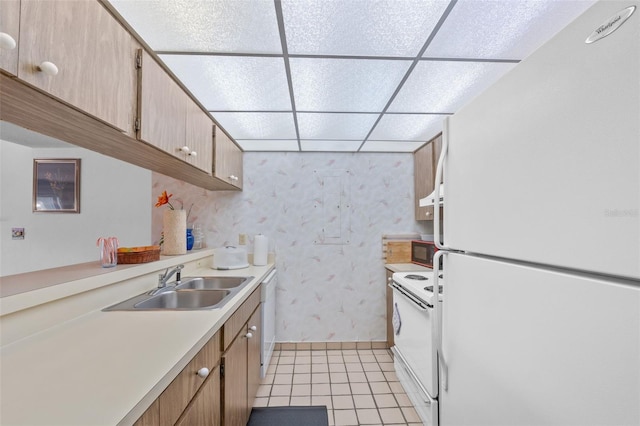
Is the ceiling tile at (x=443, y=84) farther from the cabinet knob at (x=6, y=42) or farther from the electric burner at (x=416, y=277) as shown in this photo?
the cabinet knob at (x=6, y=42)

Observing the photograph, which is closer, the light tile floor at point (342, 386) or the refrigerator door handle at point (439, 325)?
the refrigerator door handle at point (439, 325)

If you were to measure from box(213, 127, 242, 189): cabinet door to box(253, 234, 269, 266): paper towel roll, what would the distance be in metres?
0.60

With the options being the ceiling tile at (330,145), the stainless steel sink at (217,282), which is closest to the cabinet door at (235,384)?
the stainless steel sink at (217,282)

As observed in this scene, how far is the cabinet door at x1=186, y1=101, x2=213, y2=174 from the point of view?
5.41ft

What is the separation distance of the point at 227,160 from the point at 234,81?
3.02 feet

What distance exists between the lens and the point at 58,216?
260 centimetres

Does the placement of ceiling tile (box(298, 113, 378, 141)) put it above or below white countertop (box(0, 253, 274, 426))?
above

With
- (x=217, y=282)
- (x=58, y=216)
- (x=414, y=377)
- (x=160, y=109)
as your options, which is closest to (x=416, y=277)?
(x=414, y=377)

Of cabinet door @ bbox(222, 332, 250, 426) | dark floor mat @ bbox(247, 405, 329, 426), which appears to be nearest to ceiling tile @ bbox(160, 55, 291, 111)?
cabinet door @ bbox(222, 332, 250, 426)

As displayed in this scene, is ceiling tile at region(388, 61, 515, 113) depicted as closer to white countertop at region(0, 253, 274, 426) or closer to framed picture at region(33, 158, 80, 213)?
white countertop at region(0, 253, 274, 426)

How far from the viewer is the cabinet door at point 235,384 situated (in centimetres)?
124

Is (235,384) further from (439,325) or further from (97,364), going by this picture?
(439,325)

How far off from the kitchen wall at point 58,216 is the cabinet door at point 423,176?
3027mm

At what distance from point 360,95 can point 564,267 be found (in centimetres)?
150
